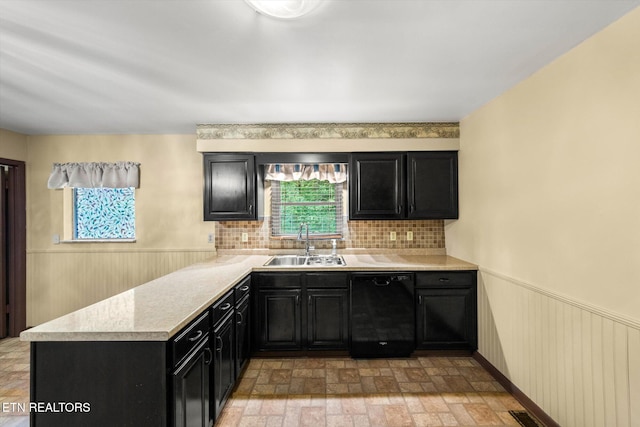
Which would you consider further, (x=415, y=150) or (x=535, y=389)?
(x=415, y=150)

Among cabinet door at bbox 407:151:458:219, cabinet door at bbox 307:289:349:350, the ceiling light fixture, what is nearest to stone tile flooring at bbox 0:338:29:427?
cabinet door at bbox 307:289:349:350

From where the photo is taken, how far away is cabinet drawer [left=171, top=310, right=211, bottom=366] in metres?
1.50

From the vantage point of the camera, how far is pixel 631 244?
152 centimetres

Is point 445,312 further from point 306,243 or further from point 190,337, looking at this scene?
point 190,337

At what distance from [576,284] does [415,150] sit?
1.92 meters

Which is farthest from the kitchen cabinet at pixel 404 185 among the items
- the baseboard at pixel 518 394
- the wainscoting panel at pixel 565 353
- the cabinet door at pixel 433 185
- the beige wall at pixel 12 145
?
the beige wall at pixel 12 145

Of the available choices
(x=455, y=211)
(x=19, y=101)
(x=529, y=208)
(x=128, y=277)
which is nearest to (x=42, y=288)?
(x=128, y=277)

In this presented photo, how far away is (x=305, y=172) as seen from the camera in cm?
368

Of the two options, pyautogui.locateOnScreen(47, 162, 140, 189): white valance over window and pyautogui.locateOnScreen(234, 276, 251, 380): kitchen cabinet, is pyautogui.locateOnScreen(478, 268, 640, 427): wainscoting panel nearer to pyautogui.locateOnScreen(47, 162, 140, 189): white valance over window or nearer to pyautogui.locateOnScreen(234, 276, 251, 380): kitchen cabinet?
pyautogui.locateOnScreen(234, 276, 251, 380): kitchen cabinet

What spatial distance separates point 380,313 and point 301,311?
29.4 inches

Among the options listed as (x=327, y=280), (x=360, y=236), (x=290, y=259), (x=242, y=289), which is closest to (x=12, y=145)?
(x=242, y=289)

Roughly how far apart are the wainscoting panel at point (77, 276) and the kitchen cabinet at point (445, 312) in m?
2.37

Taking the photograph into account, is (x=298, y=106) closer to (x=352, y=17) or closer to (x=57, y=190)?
(x=352, y=17)

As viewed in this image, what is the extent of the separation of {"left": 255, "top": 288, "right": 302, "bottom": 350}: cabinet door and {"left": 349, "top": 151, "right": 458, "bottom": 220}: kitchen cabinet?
1.07m
